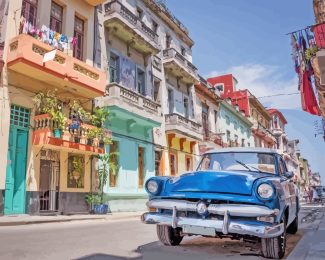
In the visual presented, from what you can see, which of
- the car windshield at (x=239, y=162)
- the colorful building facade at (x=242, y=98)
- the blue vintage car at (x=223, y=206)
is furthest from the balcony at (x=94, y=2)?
the colorful building facade at (x=242, y=98)

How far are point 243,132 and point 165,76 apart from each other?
1957cm

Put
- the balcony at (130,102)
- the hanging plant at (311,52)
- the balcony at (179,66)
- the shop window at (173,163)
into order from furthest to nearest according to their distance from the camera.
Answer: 1. the balcony at (179,66)
2. the shop window at (173,163)
3. the balcony at (130,102)
4. the hanging plant at (311,52)

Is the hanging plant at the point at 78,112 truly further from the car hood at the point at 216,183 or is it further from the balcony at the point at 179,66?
the car hood at the point at 216,183

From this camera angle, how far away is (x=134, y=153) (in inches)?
762

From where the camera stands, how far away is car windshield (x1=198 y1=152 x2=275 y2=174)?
20.1ft

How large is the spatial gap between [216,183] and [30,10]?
41.4ft

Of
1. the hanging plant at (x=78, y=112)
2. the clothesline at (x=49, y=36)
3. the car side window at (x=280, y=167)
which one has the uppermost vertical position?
the clothesline at (x=49, y=36)

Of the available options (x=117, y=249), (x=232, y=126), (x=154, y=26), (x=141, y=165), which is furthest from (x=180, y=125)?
(x=117, y=249)

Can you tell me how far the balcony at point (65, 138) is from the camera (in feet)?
42.3

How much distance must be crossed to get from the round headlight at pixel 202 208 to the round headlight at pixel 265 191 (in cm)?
75

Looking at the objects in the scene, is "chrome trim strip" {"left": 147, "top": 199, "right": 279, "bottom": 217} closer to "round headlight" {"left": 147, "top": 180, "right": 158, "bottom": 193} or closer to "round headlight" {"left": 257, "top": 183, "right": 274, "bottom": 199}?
"round headlight" {"left": 257, "top": 183, "right": 274, "bottom": 199}

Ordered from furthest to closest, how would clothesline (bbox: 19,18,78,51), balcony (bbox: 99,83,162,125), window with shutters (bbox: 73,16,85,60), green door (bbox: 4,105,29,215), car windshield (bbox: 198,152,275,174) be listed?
balcony (bbox: 99,83,162,125)
window with shutters (bbox: 73,16,85,60)
clothesline (bbox: 19,18,78,51)
green door (bbox: 4,105,29,215)
car windshield (bbox: 198,152,275,174)

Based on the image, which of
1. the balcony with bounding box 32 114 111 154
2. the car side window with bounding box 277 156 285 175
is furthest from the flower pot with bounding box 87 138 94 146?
the car side window with bounding box 277 156 285 175

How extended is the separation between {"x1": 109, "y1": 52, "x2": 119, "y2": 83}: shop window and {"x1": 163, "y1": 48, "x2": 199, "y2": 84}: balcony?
17.8 feet
